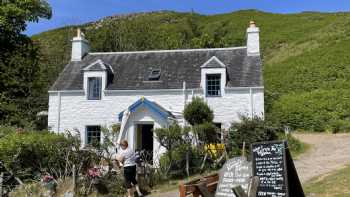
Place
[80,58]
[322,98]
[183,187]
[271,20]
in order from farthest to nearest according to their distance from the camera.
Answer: [271,20], [322,98], [80,58], [183,187]

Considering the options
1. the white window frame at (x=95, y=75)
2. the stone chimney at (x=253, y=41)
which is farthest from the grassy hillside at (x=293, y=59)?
the white window frame at (x=95, y=75)

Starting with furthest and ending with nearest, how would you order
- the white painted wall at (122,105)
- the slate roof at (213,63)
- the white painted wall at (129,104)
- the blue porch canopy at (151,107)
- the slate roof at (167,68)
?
the slate roof at (167,68)
the slate roof at (213,63)
the white painted wall at (122,105)
the white painted wall at (129,104)
the blue porch canopy at (151,107)

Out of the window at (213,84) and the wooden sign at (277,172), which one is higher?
the window at (213,84)

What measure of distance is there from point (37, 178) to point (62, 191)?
6.47 ft

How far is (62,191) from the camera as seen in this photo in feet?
49.1

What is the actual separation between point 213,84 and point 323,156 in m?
6.83

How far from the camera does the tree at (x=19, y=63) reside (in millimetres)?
27812

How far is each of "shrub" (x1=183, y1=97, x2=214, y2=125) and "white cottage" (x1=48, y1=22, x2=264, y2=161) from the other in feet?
4.31

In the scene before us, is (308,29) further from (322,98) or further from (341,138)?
(341,138)

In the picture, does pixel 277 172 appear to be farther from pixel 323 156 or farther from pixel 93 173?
pixel 323 156

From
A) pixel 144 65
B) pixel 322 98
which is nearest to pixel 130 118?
pixel 144 65

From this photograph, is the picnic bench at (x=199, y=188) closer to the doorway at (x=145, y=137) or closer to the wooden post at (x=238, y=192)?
the wooden post at (x=238, y=192)

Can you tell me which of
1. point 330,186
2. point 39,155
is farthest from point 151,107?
point 330,186

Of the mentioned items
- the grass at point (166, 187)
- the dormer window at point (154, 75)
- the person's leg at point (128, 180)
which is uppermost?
the dormer window at point (154, 75)
